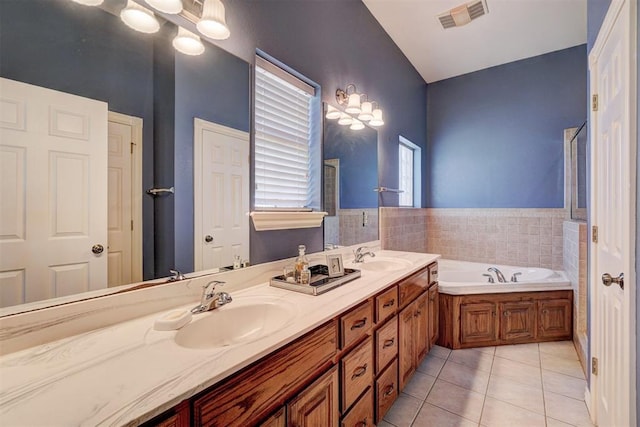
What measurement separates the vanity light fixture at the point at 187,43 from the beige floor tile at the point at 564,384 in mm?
2863

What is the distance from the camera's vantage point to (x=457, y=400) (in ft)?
5.92

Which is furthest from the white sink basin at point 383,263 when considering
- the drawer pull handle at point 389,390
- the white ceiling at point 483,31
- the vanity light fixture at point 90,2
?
the white ceiling at point 483,31

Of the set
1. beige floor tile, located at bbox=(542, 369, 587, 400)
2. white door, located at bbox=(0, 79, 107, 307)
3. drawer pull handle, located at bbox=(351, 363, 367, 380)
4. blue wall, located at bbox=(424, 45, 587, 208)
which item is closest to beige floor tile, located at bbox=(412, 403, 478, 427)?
drawer pull handle, located at bbox=(351, 363, 367, 380)

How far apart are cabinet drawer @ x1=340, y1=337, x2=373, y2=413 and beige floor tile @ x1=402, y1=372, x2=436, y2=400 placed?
687mm

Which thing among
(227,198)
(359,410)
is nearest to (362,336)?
(359,410)

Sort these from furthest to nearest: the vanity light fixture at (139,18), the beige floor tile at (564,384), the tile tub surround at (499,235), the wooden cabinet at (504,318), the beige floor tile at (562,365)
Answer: the tile tub surround at (499,235) → the wooden cabinet at (504,318) → the beige floor tile at (562,365) → the beige floor tile at (564,384) → the vanity light fixture at (139,18)

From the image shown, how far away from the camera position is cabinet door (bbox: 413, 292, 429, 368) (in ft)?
6.38

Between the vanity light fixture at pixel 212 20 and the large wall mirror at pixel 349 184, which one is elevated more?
the vanity light fixture at pixel 212 20

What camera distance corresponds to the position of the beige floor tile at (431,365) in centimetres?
214

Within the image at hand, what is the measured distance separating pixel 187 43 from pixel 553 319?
3.41 meters

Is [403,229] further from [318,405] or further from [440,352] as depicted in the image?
[318,405]

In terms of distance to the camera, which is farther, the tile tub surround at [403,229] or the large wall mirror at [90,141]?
the tile tub surround at [403,229]

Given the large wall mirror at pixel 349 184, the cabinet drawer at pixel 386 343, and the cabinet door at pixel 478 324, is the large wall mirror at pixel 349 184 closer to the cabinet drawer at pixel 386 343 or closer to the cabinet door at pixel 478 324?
the cabinet drawer at pixel 386 343

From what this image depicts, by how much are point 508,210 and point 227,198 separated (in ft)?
11.1
